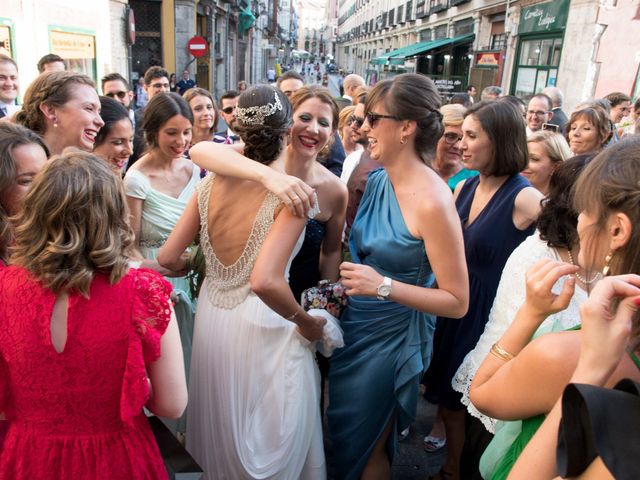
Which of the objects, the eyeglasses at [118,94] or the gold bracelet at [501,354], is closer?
the gold bracelet at [501,354]

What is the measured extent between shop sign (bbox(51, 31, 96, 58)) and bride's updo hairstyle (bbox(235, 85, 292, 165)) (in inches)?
253

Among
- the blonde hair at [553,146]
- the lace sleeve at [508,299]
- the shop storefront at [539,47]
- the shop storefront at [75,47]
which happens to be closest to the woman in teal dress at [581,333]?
the lace sleeve at [508,299]

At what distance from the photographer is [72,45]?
741 cm

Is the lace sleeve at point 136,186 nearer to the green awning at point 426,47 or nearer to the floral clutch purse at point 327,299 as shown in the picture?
the floral clutch purse at point 327,299

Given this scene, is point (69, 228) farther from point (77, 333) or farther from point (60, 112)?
point (60, 112)

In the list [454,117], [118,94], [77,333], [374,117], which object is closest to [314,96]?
[374,117]

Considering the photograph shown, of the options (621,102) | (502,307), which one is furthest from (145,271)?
(621,102)

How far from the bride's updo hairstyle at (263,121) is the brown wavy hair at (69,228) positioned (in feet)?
2.52

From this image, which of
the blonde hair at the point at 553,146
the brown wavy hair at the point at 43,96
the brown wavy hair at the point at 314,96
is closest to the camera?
the brown wavy hair at the point at 43,96

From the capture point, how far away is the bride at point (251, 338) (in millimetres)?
1917

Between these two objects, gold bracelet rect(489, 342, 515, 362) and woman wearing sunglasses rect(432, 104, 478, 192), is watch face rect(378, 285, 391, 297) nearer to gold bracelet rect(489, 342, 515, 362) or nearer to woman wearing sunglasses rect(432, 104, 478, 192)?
gold bracelet rect(489, 342, 515, 362)

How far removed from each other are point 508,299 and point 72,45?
26.1ft

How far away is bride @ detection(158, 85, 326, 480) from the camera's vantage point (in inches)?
75.5

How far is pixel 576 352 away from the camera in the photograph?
1.04m
